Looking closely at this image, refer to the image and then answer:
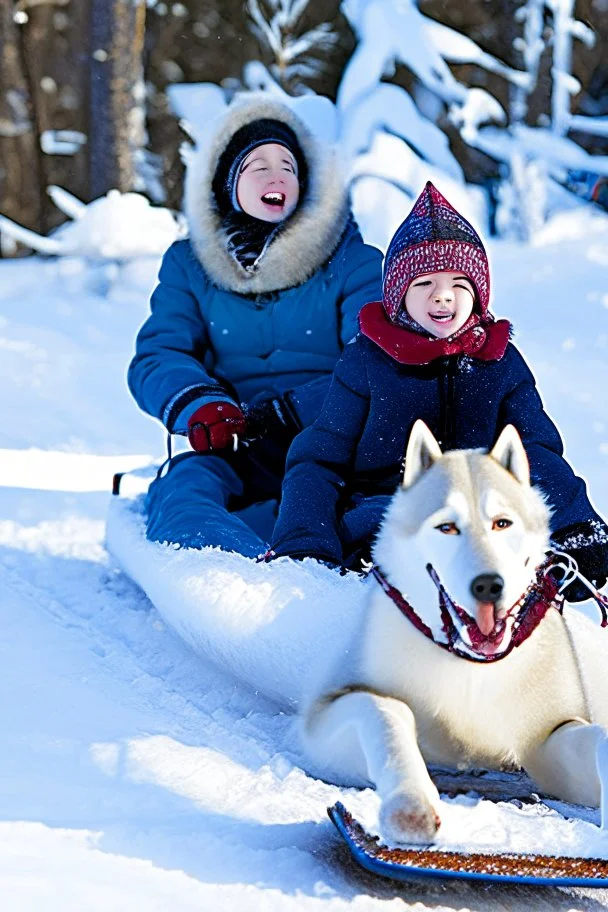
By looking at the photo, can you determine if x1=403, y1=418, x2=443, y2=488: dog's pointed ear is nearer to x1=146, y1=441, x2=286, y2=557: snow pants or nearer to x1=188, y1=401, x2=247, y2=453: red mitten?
x1=146, y1=441, x2=286, y2=557: snow pants

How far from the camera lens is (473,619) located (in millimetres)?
1574

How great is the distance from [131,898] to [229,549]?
139cm

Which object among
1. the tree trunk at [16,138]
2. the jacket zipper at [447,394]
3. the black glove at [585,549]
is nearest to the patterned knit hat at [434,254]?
the jacket zipper at [447,394]

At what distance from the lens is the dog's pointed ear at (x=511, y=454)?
5.62 ft

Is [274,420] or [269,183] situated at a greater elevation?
[269,183]

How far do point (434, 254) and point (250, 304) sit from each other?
1.31m

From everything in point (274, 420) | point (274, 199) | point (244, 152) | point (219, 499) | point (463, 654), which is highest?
point (244, 152)

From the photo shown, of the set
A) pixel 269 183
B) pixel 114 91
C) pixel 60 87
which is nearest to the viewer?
pixel 269 183

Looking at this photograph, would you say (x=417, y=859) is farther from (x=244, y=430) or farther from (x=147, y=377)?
(x=147, y=377)

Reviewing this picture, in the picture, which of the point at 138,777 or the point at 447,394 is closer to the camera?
the point at 138,777

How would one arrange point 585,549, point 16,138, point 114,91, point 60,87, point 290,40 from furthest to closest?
point 290,40 → point 60,87 → point 16,138 → point 114,91 → point 585,549

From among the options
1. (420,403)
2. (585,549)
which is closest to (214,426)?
(420,403)

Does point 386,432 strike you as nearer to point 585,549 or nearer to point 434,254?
point 434,254

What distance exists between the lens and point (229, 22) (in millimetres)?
13242
